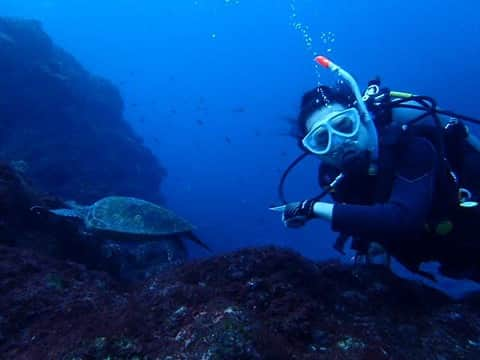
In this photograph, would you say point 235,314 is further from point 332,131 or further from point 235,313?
point 332,131

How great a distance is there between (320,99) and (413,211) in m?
1.36

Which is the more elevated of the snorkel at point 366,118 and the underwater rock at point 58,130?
the underwater rock at point 58,130

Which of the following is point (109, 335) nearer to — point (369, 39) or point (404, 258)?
point (404, 258)

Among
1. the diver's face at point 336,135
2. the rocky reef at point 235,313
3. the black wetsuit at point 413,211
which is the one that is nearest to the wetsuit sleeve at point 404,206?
the black wetsuit at point 413,211

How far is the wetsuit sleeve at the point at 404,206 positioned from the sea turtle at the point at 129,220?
3.46m

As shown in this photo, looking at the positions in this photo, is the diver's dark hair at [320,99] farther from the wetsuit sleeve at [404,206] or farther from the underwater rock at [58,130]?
the underwater rock at [58,130]

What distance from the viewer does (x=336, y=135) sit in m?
2.78

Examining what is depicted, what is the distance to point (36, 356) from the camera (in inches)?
72.4

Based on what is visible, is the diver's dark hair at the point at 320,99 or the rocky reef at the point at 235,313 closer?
the rocky reef at the point at 235,313

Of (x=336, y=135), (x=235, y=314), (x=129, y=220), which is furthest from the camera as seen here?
(x=129, y=220)

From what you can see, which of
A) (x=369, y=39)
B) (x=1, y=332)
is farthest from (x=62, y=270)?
(x=369, y=39)

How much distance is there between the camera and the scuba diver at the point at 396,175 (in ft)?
7.89

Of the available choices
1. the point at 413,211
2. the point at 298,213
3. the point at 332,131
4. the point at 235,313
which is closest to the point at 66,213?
the point at 298,213

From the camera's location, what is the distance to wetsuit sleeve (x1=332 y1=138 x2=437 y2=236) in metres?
2.30
